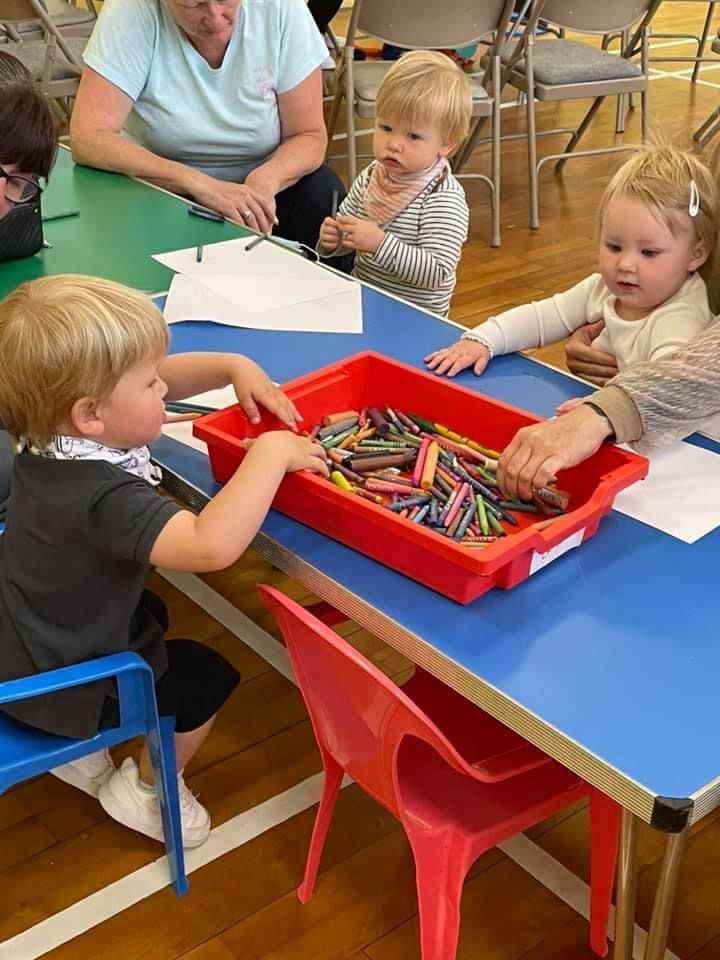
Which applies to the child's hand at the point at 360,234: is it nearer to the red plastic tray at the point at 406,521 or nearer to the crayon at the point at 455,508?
the red plastic tray at the point at 406,521

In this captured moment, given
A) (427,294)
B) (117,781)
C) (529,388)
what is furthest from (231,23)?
(117,781)

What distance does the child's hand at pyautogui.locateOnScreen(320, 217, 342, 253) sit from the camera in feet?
7.07

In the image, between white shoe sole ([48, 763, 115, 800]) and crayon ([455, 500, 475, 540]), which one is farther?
white shoe sole ([48, 763, 115, 800])

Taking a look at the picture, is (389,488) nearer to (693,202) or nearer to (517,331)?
(517,331)

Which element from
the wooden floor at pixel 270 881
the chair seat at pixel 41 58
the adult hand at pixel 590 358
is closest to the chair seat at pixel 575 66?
the chair seat at pixel 41 58

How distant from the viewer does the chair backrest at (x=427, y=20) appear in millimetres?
3635

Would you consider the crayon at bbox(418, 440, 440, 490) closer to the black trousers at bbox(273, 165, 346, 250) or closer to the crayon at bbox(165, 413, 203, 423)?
the crayon at bbox(165, 413, 203, 423)

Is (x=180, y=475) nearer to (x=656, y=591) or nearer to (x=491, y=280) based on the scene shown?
(x=656, y=591)

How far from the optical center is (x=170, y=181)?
2.41 m

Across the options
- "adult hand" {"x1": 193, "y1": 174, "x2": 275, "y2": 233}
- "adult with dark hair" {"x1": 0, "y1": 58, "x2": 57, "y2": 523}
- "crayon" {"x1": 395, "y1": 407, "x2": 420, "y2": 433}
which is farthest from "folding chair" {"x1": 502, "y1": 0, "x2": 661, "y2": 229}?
"crayon" {"x1": 395, "y1": 407, "x2": 420, "y2": 433}

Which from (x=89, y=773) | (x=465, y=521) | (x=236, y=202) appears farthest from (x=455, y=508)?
(x=236, y=202)

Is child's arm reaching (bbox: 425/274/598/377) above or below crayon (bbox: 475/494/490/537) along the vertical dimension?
above

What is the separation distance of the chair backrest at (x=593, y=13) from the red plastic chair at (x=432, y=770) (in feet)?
11.4

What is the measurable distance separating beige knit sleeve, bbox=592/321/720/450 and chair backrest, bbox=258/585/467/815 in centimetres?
48
